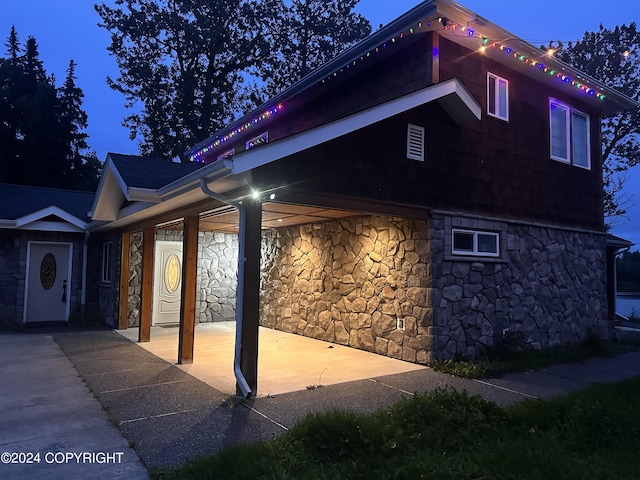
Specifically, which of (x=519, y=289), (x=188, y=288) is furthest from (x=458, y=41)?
(x=188, y=288)

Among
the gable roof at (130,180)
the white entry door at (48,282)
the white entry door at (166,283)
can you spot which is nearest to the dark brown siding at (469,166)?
the gable roof at (130,180)

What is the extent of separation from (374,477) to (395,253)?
4643 millimetres

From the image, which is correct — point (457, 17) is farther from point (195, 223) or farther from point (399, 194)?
point (195, 223)

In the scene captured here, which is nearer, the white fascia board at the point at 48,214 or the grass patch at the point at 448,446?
the grass patch at the point at 448,446

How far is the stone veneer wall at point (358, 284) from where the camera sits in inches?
285

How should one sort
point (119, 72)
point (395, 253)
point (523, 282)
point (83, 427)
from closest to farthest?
1. point (83, 427)
2. point (395, 253)
3. point (523, 282)
4. point (119, 72)

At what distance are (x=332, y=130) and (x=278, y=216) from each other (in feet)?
10.6

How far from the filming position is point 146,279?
8.44 metres

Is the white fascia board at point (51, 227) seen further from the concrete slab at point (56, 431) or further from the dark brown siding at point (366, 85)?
the dark brown siding at point (366, 85)

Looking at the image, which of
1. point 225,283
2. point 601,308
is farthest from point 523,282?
point 225,283

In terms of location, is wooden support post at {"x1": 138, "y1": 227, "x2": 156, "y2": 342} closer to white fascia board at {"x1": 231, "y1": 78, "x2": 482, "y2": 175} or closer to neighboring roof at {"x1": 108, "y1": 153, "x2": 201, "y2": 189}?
neighboring roof at {"x1": 108, "y1": 153, "x2": 201, "y2": 189}

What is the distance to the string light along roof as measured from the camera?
6.67 metres

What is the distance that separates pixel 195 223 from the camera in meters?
6.96

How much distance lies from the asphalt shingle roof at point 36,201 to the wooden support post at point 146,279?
3733 mm
